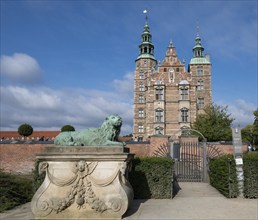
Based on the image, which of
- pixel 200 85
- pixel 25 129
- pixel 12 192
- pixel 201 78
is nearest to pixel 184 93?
pixel 200 85

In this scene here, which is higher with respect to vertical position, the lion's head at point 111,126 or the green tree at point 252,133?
the green tree at point 252,133

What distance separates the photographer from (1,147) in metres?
21.7

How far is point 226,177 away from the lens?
9211mm

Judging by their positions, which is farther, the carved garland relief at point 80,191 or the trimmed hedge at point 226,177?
the trimmed hedge at point 226,177

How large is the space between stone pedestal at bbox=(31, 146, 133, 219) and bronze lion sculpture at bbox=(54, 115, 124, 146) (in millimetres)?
208

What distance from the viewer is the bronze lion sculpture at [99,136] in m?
6.18

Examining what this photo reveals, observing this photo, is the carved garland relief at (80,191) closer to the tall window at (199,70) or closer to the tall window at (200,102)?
the tall window at (200,102)

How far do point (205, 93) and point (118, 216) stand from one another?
4582 centimetres

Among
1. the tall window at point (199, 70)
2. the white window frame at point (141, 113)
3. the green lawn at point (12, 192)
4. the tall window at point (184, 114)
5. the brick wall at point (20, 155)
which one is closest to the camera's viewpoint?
the green lawn at point (12, 192)

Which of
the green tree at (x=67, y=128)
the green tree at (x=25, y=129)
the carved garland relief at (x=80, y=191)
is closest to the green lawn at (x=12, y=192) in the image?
the carved garland relief at (x=80, y=191)

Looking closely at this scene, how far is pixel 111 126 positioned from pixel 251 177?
516 cm

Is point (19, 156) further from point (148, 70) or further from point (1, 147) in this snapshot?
point (148, 70)

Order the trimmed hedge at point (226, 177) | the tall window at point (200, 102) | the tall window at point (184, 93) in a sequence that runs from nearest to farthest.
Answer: the trimmed hedge at point (226, 177) → the tall window at point (184, 93) → the tall window at point (200, 102)

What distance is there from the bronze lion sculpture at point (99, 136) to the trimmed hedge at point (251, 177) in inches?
189
